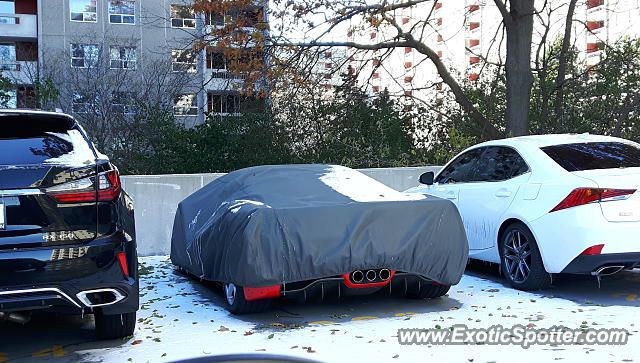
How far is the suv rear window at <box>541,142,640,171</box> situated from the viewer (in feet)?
22.4

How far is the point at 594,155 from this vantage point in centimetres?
705

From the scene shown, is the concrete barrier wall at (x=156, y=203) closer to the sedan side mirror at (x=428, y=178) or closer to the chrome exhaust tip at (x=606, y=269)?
the sedan side mirror at (x=428, y=178)

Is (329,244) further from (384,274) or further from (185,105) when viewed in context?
(185,105)

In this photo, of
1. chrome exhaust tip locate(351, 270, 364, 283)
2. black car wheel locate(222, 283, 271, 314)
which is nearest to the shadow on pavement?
chrome exhaust tip locate(351, 270, 364, 283)

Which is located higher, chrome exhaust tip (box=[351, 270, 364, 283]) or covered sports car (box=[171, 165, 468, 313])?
covered sports car (box=[171, 165, 468, 313])

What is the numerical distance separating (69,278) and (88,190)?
1.95ft

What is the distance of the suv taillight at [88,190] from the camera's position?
4.62m

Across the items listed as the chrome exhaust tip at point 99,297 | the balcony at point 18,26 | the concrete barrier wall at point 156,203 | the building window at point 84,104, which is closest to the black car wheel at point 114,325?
the chrome exhaust tip at point 99,297

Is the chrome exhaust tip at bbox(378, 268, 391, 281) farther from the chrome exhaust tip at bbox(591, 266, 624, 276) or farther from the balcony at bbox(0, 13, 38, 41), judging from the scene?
the balcony at bbox(0, 13, 38, 41)

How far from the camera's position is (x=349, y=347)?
5008 mm

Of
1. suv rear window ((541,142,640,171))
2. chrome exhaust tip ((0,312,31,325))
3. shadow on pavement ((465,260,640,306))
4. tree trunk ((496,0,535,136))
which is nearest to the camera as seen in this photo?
chrome exhaust tip ((0,312,31,325))

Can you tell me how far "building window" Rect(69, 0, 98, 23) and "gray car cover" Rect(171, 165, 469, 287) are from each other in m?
39.7

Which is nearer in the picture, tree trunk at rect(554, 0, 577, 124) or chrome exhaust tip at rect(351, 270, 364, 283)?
chrome exhaust tip at rect(351, 270, 364, 283)

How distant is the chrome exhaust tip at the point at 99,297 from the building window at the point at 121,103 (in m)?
11.0
